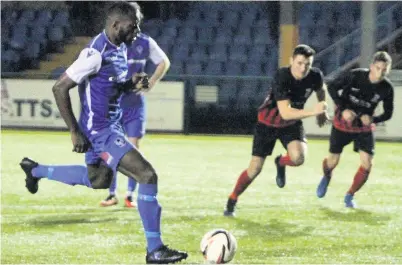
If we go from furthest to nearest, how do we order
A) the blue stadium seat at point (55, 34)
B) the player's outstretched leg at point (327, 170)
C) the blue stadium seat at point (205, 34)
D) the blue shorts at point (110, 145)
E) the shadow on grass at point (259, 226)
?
1. the blue stadium seat at point (55, 34)
2. the blue stadium seat at point (205, 34)
3. the player's outstretched leg at point (327, 170)
4. the shadow on grass at point (259, 226)
5. the blue shorts at point (110, 145)

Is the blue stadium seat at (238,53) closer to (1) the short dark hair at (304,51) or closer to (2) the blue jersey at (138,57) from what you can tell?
(2) the blue jersey at (138,57)

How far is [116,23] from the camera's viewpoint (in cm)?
682

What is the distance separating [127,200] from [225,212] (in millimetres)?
1034

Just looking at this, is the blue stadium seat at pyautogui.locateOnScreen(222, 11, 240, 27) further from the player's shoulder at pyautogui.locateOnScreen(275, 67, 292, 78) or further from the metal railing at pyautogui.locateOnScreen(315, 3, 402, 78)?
the player's shoulder at pyautogui.locateOnScreen(275, 67, 292, 78)

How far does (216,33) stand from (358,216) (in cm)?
1563

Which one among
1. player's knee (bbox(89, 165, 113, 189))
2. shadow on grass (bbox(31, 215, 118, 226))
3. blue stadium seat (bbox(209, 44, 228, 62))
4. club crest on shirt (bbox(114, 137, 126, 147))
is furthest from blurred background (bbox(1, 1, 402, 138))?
club crest on shirt (bbox(114, 137, 126, 147))

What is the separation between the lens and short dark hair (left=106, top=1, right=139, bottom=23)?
6789mm

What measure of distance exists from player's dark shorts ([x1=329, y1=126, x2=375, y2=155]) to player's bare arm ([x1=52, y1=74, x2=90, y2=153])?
3.91 meters

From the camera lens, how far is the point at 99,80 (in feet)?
23.1

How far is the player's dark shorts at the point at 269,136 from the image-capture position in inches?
368

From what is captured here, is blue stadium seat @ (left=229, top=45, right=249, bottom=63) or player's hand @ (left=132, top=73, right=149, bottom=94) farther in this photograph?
blue stadium seat @ (left=229, top=45, right=249, bottom=63)

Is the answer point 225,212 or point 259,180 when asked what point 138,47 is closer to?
point 225,212

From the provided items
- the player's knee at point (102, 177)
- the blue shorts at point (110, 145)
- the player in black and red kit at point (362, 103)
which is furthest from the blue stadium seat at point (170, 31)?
the blue shorts at point (110, 145)

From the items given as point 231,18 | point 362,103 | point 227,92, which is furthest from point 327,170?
point 231,18
